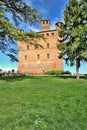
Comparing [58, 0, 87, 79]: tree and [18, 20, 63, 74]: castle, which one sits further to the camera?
[18, 20, 63, 74]: castle

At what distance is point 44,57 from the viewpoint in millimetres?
74938

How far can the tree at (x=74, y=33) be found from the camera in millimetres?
35750

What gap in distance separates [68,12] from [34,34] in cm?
1372

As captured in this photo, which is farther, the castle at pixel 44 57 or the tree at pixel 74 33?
the castle at pixel 44 57

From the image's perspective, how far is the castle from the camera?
7271 centimetres

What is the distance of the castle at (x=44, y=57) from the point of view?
72.7 metres

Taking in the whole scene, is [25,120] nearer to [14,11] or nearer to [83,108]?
[83,108]

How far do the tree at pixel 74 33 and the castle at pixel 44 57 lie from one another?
112 feet

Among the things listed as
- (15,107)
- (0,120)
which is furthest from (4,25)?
(0,120)

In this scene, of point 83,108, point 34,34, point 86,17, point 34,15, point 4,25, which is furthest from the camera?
point 86,17

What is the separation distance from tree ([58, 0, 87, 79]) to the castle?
34136mm

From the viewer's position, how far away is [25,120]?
764cm

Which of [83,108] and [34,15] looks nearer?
[83,108]

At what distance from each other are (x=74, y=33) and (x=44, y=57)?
129ft
